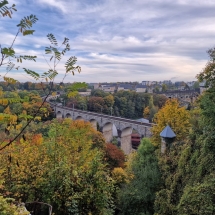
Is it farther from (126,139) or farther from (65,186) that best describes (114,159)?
(126,139)

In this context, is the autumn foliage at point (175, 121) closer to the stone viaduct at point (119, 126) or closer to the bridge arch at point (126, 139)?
the stone viaduct at point (119, 126)

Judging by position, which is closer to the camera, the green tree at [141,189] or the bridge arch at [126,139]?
the green tree at [141,189]

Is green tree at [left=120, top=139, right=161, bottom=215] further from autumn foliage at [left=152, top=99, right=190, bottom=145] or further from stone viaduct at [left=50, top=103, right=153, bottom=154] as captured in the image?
stone viaduct at [left=50, top=103, right=153, bottom=154]

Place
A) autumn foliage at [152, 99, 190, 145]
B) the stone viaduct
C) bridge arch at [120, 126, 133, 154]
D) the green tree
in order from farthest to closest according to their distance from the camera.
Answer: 1. bridge arch at [120, 126, 133, 154]
2. the stone viaduct
3. autumn foliage at [152, 99, 190, 145]
4. the green tree

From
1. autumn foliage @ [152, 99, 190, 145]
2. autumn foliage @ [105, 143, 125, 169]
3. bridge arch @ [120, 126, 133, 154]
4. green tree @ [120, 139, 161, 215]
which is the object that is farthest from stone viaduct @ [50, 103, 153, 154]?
green tree @ [120, 139, 161, 215]

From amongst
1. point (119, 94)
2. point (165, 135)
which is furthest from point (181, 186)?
point (119, 94)

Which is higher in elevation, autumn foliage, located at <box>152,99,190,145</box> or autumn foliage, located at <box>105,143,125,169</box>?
autumn foliage, located at <box>152,99,190,145</box>

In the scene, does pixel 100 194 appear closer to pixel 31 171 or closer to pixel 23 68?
pixel 31 171

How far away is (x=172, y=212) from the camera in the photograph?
848cm

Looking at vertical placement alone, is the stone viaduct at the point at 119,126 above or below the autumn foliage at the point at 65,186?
below

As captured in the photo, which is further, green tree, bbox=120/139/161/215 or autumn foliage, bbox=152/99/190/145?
autumn foliage, bbox=152/99/190/145

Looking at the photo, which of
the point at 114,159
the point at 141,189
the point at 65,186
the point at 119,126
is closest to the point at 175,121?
the point at 114,159

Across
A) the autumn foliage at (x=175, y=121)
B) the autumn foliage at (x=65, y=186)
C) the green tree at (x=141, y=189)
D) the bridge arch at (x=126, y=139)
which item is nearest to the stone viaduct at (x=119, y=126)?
the bridge arch at (x=126, y=139)

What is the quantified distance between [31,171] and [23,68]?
4.97 meters
